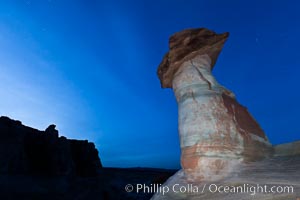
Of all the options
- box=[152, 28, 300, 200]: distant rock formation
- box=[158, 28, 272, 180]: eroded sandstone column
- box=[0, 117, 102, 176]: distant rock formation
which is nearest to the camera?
box=[152, 28, 300, 200]: distant rock formation

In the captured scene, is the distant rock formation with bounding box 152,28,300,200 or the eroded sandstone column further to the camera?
the eroded sandstone column

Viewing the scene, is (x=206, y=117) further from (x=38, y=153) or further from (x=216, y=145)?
(x=38, y=153)

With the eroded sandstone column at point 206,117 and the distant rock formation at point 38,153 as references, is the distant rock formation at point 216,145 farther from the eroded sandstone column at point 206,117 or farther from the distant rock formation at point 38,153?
the distant rock formation at point 38,153

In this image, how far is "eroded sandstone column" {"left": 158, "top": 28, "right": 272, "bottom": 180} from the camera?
3.63 metres

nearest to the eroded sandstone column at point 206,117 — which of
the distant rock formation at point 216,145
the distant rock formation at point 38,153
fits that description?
the distant rock formation at point 216,145

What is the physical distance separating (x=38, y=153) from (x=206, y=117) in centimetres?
1935

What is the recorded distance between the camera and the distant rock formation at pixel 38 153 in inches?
631

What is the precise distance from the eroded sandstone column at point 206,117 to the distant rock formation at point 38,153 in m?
15.0

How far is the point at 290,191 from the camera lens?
264cm

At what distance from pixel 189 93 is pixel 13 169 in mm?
15880

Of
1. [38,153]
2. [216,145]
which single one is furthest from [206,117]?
[38,153]

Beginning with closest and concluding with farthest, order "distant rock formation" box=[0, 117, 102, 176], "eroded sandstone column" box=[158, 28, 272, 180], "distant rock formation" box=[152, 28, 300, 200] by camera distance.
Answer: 1. "distant rock formation" box=[152, 28, 300, 200]
2. "eroded sandstone column" box=[158, 28, 272, 180]
3. "distant rock formation" box=[0, 117, 102, 176]

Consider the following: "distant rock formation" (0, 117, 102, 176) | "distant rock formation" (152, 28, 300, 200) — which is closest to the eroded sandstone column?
"distant rock formation" (152, 28, 300, 200)

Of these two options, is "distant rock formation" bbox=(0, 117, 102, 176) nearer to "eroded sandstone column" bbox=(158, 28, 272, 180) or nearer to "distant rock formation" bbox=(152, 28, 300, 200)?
"eroded sandstone column" bbox=(158, 28, 272, 180)
